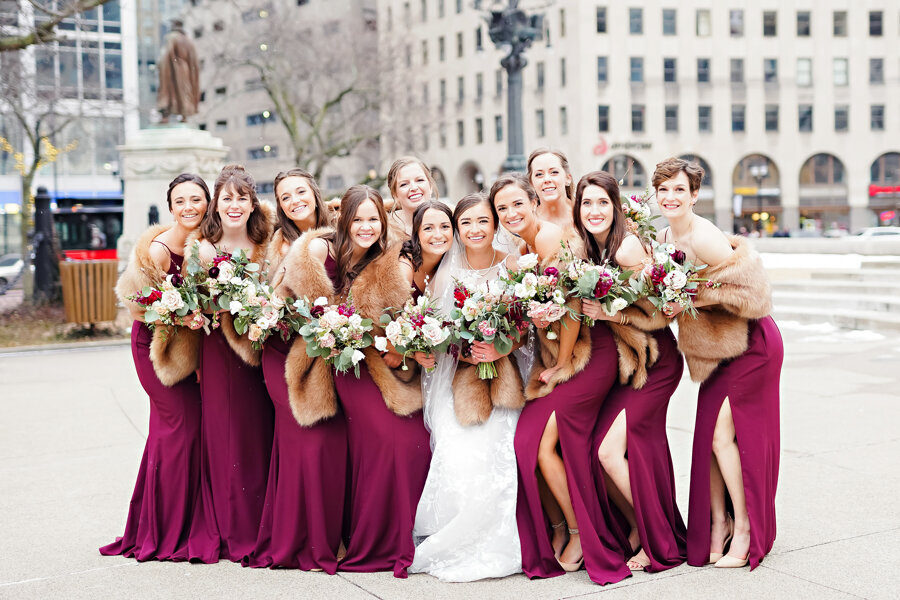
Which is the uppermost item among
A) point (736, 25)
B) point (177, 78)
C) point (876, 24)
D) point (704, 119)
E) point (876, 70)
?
point (736, 25)

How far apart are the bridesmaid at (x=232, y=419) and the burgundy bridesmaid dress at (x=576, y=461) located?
59.1 inches

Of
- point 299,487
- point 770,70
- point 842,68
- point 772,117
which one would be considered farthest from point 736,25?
point 299,487

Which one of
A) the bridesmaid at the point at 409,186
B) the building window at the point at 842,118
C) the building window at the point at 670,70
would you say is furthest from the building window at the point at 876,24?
the bridesmaid at the point at 409,186

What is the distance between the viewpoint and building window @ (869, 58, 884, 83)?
60656 mm

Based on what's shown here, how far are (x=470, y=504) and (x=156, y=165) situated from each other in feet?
49.7

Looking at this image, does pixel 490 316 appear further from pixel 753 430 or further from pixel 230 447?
pixel 230 447

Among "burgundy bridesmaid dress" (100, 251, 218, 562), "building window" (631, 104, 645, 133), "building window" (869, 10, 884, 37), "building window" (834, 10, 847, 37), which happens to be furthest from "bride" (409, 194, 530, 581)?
"building window" (869, 10, 884, 37)

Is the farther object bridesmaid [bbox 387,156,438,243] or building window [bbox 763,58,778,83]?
building window [bbox 763,58,778,83]

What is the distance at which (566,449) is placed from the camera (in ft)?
15.9

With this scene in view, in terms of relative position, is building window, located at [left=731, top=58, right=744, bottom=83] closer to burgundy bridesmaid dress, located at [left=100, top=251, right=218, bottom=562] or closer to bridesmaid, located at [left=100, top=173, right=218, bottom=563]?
bridesmaid, located at [left=100, top=173, right=218, bottom=563]

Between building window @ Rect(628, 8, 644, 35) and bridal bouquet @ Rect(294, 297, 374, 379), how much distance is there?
193 ft

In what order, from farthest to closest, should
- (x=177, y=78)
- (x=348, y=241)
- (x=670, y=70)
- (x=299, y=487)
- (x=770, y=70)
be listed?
(x=770, y=70), (x=670, y=70), (x=177, y=78), (x=348, y=241), (x=299, y=487)

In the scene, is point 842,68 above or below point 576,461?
above

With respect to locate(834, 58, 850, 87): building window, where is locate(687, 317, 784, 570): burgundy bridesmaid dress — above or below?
below
